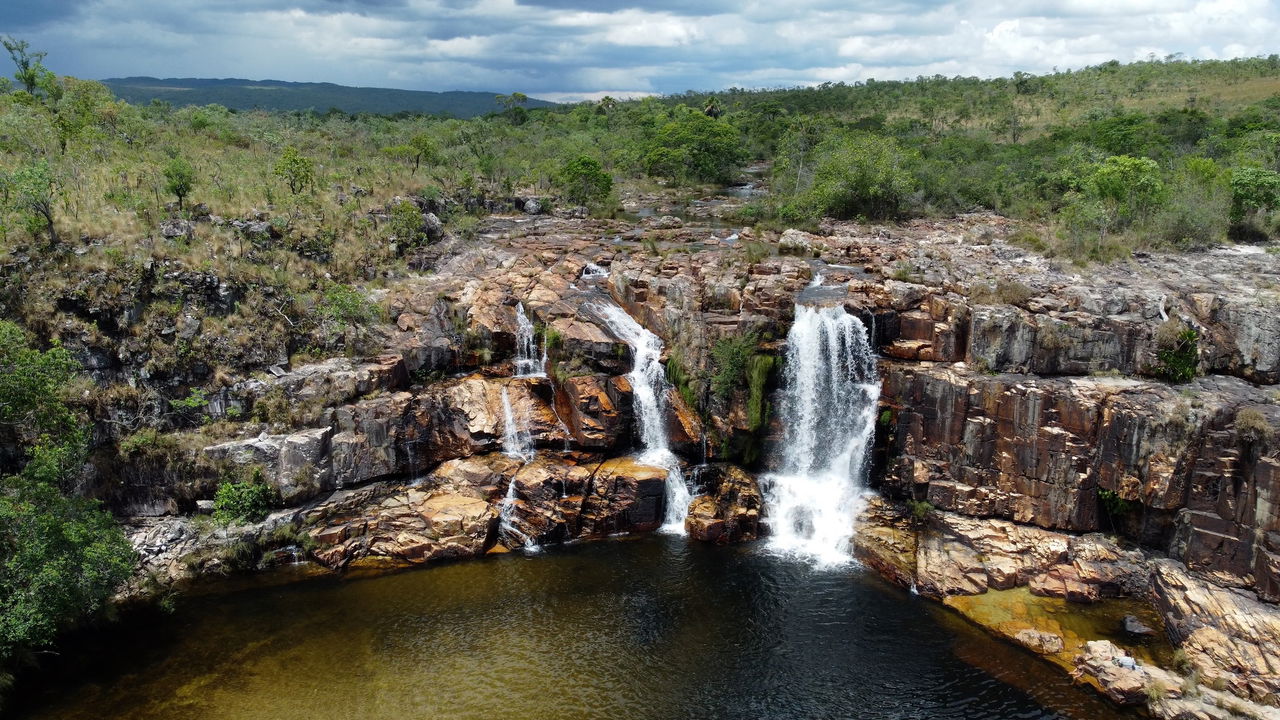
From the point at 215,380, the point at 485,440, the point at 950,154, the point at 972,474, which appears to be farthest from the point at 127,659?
the point at 950,154

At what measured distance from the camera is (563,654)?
20.9 metres

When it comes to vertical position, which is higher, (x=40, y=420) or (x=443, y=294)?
(x=443, y=294)

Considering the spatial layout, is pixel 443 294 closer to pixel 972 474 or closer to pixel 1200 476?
pixel 972 474

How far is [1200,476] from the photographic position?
21453mm

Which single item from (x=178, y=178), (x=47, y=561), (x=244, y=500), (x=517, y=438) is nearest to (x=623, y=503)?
(x=517, y=438)

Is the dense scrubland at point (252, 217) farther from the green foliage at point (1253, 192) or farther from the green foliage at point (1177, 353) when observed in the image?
the green foliage at point (1177, 353)

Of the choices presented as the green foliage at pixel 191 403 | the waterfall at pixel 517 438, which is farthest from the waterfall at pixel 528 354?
the green foliage at pixel 191 403

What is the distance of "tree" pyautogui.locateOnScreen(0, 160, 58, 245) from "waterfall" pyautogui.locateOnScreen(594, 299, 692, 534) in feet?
70.9

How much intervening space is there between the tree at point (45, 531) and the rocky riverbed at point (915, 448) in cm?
385

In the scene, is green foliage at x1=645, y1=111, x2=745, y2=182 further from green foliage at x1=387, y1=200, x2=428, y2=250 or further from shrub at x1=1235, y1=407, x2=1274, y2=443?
shrub at x1=1235, y1=407, x2=1274, y2=443

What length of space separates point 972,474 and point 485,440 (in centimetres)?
1784

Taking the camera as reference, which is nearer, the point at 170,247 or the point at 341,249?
the point at 170,247

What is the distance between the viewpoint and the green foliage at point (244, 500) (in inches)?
987

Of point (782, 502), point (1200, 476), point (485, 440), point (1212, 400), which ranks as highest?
point (1212, 400)
